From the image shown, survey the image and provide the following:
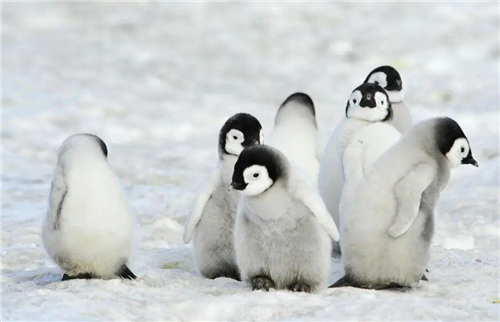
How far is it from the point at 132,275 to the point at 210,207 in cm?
57

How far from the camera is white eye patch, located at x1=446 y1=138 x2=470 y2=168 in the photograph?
4750mm

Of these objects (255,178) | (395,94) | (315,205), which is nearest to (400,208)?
(315,205)

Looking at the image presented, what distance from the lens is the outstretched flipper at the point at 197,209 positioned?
5043 millimetres

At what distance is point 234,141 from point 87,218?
3.07 feet

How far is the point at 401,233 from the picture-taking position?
4.54 m

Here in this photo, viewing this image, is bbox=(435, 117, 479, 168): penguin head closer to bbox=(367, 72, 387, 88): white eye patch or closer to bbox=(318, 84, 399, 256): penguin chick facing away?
bbox=(318, 84, 399, 256): penguin chick facing away

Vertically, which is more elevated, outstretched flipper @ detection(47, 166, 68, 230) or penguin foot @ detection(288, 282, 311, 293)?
outstretched flipper @ detection(47, 166, 68, 230)

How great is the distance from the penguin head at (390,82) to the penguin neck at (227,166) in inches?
87.0

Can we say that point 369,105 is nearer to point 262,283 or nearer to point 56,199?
point 262,283

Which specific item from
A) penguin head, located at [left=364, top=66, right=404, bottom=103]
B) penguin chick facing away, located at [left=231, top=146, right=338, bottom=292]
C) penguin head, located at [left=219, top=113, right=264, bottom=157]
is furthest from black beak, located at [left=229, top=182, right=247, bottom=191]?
penguin head, located at [left=364, top=66, right=404, bottom=103]

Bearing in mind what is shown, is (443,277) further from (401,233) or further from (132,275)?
(132,275)

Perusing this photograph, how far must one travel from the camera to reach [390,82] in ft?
23.6

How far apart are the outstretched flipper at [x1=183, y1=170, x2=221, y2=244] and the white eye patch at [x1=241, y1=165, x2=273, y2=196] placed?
2.29 ft

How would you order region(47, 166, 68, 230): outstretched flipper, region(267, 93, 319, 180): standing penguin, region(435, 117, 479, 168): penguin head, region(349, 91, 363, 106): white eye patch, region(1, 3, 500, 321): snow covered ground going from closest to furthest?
region(1, 3, 500, 321): snow covered ground < region(47, 166, 68, 230): outstretched flipper < region(435, 117, 479, 168): penguin head < region(349, 91, 363, 106): white eye patch < region(267, 93, 319, 180): standing penguin
